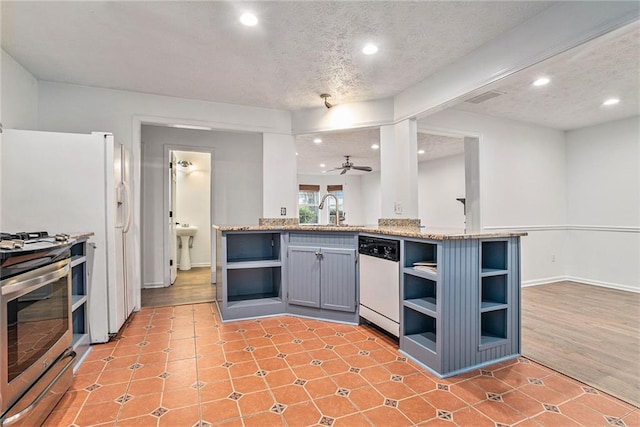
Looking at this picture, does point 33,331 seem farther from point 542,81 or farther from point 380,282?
point 542,81

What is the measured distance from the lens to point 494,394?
1.87 m

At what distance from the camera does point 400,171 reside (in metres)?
3.47

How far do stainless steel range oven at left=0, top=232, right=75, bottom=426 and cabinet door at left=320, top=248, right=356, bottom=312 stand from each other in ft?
6.64

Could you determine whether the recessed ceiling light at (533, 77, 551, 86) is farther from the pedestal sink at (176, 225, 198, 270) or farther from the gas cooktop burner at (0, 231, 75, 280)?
the pedestal sink at (176, 225, 198, 270)

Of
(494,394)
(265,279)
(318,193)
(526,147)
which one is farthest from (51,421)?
(318,193)

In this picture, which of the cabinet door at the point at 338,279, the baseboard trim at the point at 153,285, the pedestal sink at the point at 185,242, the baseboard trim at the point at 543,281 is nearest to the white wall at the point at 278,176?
the cabinet door at the point at 338,279

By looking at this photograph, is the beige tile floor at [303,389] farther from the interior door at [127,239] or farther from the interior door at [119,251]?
the interior door at [127,239]

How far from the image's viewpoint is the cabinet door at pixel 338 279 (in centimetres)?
304

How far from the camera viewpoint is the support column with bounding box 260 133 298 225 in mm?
3979

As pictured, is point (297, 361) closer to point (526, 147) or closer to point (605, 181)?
point (526, 147)

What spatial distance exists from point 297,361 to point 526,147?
461 cm

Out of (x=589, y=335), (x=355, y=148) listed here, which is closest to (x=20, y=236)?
(x=589, y=335)

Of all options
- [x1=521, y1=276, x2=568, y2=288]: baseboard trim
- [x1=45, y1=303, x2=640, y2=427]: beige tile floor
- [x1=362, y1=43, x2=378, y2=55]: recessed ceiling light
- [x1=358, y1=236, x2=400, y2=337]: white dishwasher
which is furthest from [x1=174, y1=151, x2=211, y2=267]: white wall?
[x1=521, y1=276, x2=568, y2=288]: baseboard trim

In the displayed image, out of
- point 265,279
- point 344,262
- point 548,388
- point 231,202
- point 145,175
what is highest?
point 145,175
